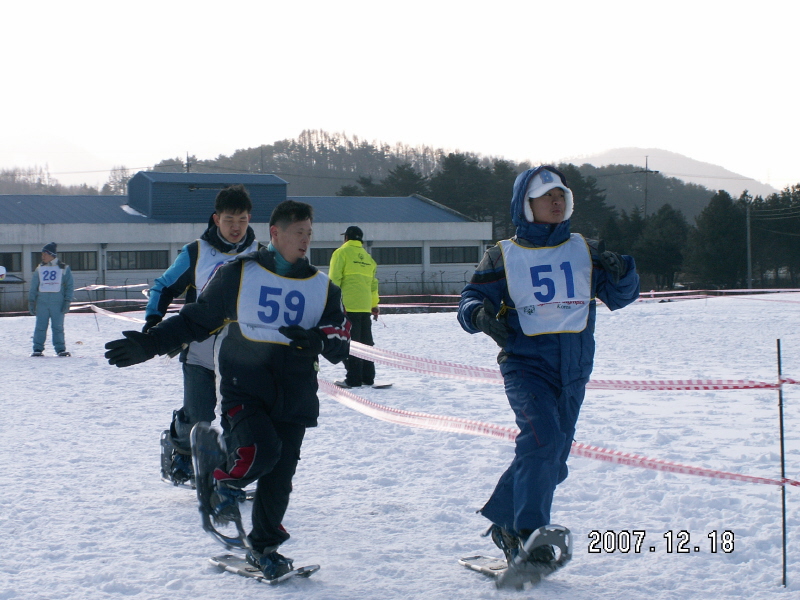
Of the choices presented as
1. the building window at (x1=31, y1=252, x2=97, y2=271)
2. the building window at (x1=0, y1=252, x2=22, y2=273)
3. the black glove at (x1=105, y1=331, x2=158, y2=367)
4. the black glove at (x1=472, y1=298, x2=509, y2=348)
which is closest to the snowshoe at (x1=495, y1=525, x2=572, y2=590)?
the black glove at (x1=472, y1=298, x2=509, y2=348)

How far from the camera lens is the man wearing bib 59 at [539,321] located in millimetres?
3590

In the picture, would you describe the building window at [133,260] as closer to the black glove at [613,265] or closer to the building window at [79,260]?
the building window at [79,260]

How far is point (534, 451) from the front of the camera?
3.57 metres

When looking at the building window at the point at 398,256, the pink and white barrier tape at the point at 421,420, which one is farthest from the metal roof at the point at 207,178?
the pink and white barrier tape at the point at 421,420

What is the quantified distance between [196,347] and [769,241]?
6050 cm

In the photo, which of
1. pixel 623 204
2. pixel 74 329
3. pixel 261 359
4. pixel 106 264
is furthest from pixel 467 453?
pixel 623 204

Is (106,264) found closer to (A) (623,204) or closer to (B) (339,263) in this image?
(B) (339,263)

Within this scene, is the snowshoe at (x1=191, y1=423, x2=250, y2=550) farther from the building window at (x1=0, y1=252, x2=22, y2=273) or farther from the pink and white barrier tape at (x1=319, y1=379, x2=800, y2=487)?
the building window at (x1=0, y1=252, x2=22, y2=273)

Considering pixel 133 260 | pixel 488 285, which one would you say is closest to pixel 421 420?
pixel 488 285

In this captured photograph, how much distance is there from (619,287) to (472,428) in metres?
3.02

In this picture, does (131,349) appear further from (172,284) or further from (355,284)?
(355,284)

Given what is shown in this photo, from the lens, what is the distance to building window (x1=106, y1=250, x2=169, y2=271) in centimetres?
4603

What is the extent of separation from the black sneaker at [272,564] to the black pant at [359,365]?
18.5 feet
